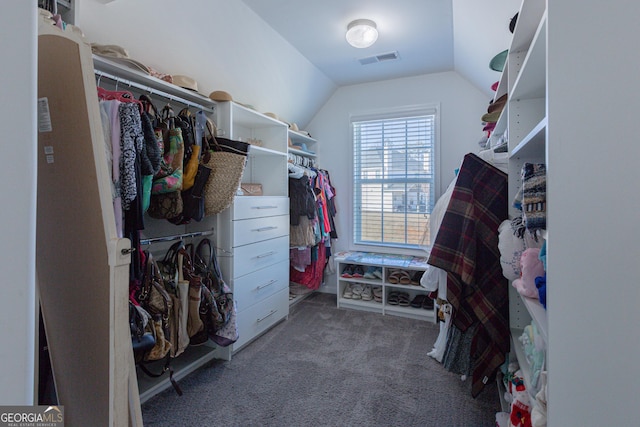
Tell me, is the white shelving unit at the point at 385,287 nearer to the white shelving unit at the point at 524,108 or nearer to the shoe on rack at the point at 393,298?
the shoe on rack at the point at 393,298

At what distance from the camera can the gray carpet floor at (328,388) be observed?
5.26 feet

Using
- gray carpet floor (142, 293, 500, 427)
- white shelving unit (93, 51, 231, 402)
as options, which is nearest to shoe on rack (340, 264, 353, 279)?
gray carpet floor (142, 293, 500, 427)

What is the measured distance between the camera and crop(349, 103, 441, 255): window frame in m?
3.23

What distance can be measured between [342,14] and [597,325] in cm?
228

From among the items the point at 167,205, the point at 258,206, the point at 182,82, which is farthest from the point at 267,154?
the point at 167,205

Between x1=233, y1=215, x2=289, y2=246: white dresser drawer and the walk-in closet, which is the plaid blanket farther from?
x1=233, y1=215, x2=289, y2=246: white dresser drawer

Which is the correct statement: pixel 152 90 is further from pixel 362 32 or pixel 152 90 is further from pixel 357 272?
→ pixel 357 272

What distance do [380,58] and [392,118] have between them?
732 millimetres

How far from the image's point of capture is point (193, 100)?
2.07 metres

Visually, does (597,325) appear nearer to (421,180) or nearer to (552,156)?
(552,156)

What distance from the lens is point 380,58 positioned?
2852 mm

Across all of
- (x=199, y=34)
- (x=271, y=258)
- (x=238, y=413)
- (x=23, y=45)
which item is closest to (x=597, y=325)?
(x=23, y=45)

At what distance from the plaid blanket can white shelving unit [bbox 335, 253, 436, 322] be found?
4.27 ft

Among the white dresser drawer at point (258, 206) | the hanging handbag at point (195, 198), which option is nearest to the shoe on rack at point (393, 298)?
the white dresser drawer at point (258, 206)
